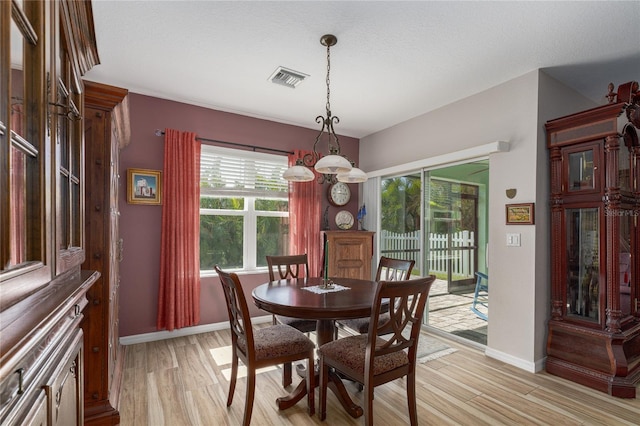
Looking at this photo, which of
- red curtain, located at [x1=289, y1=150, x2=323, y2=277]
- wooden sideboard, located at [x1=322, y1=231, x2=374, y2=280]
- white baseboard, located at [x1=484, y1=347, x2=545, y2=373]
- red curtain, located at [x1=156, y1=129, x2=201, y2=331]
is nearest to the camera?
white baseboard, located at [x1=484, y1=347, x2=545, y2=373]

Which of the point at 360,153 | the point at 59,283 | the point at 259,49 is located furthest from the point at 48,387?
the point at 360,153

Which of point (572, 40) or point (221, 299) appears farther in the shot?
point (221, 299)

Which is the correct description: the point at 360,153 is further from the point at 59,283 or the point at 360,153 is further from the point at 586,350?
the point at 59,283

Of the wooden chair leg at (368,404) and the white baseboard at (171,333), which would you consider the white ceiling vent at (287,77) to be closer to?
the wooden chair leg at (368,404)

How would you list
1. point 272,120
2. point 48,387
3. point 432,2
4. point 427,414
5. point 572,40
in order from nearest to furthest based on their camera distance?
point 48,387
point 432,2
point 427,414
point 572,40
point 272,120

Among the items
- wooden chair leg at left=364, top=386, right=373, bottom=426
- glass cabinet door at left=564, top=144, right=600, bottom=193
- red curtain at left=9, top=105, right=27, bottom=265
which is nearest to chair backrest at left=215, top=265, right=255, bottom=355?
wooden chair leg at left=364, top=386, right=373, bottom=426

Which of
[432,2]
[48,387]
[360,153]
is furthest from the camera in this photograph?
[360,153]

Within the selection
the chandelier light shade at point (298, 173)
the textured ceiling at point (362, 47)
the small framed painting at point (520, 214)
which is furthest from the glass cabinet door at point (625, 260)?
the chandelier light shade at point (298, 173)

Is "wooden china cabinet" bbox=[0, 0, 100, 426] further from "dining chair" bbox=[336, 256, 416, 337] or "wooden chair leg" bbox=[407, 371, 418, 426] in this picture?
"dining chair" bbox=[336, 256, 416, 337]

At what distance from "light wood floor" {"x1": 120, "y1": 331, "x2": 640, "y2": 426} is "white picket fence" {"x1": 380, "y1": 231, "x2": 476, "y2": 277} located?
1.05 meters

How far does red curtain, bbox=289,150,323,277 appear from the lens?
14.0 feet

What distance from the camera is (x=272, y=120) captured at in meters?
4.24

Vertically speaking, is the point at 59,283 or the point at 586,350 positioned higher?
the point at 59,283

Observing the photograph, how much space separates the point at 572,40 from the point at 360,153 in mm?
2992
